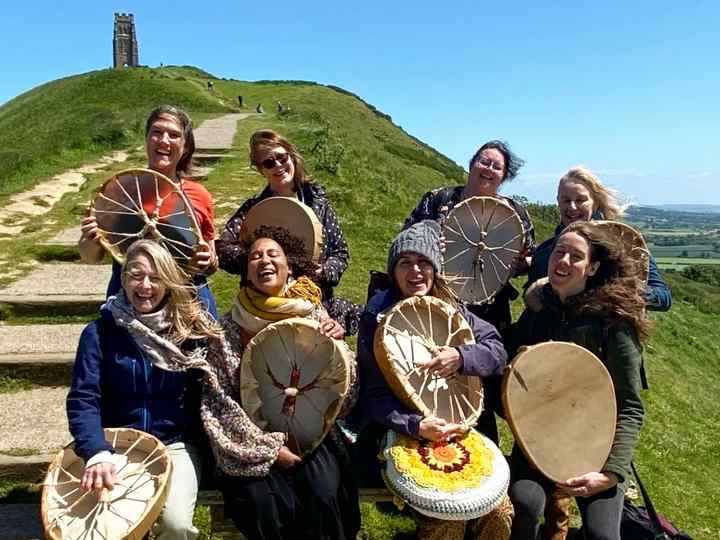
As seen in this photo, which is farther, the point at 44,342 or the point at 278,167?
the point at 44,342

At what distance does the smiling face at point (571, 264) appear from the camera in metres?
3.38

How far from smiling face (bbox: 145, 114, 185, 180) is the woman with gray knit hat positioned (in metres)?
1.51

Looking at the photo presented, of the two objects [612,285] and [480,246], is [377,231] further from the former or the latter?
[612,285]

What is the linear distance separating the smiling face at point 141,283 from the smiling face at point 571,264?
2193 mm

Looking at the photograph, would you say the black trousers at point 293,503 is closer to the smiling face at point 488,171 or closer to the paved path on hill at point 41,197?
the smiling face at point 488,171

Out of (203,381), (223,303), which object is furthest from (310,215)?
(223,303)

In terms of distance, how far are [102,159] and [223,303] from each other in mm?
10515

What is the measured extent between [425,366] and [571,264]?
1.03 metres

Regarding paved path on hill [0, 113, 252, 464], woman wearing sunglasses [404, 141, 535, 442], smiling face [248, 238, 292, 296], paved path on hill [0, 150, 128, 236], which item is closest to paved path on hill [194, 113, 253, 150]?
paved path on hill [0, 150, 128, 236]

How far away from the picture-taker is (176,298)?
3182 mm

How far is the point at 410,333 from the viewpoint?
330 cm

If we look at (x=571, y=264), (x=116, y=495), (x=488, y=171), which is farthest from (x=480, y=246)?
(x=116, y=495)

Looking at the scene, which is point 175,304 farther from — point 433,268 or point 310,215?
point 433,268

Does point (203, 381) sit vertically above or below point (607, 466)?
above
